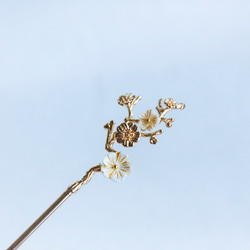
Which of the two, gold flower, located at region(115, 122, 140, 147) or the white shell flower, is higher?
gold flower, located at region(115, 122, 140, 147)

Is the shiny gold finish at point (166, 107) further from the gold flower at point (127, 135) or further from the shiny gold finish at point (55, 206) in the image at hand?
the shiny gold finish at point (55, 206)

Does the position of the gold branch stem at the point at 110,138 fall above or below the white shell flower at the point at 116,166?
above

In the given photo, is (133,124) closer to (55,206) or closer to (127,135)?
(127,135)

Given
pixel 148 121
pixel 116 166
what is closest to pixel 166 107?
pixel 148 121

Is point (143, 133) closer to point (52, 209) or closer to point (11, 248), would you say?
point (52, 209)

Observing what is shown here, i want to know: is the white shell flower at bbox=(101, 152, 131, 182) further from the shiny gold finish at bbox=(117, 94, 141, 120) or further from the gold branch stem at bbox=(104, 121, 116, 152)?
the shiny gold finish at bbox=(117, 94, 141, 120)

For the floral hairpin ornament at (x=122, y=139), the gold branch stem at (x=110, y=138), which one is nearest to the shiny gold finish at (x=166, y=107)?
the floral hairpin ornament at (x=122, y=139)

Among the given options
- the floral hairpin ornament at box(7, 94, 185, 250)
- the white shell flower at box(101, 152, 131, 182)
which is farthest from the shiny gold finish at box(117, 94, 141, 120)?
the white shell flower at box(101, 152, 131, 182)
